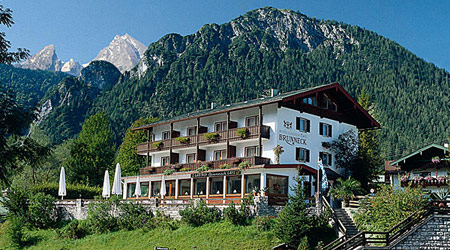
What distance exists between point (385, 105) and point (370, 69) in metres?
31.6

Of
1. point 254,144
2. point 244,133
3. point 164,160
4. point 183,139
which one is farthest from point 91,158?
point 244,133

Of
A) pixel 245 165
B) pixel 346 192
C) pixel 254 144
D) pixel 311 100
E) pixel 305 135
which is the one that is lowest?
pixel 346 192

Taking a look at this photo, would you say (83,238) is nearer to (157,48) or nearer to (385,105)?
(385,105)

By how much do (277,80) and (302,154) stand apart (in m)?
135

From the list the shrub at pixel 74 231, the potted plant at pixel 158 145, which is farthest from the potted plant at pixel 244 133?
the shrub at pixel 74 231

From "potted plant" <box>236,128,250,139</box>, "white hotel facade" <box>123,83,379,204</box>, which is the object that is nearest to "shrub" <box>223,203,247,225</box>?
"white hotel facade" <box>123,83,379,204</box>

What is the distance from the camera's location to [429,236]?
2416 cm

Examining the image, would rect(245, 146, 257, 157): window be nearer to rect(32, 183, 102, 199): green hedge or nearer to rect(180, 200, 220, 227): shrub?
rect(180, 200, 220, 227): shrub

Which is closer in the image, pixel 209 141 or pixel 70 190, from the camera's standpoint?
pixel 209 141

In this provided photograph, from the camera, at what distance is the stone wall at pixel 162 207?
3117 cm

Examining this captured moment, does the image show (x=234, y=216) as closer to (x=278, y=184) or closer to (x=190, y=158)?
(x=278, y=184)

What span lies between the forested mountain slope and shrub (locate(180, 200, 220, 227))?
95.1 meters

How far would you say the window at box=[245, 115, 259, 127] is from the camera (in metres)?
42.3

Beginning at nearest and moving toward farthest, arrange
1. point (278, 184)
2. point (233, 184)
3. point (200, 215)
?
point (200, 215) → point (278, 184) → point (233, 184)
